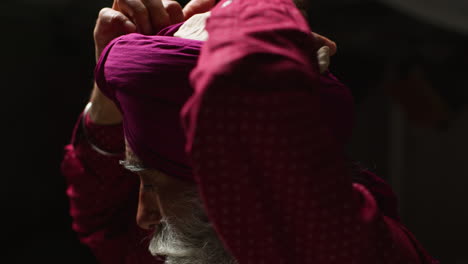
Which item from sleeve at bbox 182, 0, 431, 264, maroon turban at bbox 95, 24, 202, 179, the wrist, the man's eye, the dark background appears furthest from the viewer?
the dark background

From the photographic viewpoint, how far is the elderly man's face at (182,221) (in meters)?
0.74

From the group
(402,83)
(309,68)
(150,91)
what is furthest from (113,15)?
(402,83)

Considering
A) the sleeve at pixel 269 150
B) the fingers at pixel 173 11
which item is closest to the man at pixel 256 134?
the sleeve at pixel 269 150

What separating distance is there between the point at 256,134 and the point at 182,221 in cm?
33

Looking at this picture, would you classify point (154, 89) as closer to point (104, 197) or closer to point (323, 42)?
point (323, 42)

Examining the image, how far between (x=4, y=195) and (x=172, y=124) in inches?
49.1

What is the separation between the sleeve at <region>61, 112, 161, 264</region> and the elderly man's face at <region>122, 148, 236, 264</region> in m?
0.25

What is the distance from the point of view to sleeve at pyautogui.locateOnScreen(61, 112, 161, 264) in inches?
41.2

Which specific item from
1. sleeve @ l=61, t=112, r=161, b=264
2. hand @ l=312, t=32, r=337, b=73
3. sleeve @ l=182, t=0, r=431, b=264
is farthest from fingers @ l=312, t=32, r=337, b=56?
sleeve @ l=61, t=112, r=161, b=264

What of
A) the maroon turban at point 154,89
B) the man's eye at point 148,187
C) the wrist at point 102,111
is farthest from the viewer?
the wrist at point 102,111

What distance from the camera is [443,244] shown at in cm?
243

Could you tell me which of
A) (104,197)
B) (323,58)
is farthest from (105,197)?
(323,58)

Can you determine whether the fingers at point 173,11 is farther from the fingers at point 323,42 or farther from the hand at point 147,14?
the fingers at point 323,42

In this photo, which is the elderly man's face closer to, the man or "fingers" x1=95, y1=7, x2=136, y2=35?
the man
